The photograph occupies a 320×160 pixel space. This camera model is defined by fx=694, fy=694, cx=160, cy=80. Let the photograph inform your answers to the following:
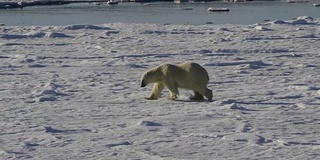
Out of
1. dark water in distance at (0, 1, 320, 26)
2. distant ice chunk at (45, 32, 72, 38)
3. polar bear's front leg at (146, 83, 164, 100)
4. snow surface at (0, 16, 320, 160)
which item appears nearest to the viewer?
snow surface at (0, 16, 320, 160)

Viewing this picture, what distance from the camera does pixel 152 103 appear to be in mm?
7062

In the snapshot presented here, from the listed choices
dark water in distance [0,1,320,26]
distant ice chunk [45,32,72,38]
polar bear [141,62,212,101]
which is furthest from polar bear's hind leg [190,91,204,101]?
dark water in distance [0,1,320,26]

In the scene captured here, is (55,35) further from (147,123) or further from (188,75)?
(147,123)

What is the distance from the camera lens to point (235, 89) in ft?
26.3

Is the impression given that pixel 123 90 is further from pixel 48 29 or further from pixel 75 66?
pixel 48 29

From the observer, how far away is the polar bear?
726cm

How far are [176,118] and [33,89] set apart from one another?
2.47 meters

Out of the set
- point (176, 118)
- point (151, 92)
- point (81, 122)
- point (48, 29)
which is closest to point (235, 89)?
point (151, 92)

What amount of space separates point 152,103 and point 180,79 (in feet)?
1.57

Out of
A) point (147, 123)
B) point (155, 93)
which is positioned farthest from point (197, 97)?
point (147, 123)

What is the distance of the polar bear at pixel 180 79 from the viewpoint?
7.26 metres

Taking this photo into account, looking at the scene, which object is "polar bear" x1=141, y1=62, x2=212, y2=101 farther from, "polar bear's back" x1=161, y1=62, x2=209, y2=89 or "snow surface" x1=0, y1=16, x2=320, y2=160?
"snow surface" x1=0, y1=16, x2=320, y2=160

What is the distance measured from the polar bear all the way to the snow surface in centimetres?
A: 15

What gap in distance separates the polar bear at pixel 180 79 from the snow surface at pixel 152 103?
15 centimetres
